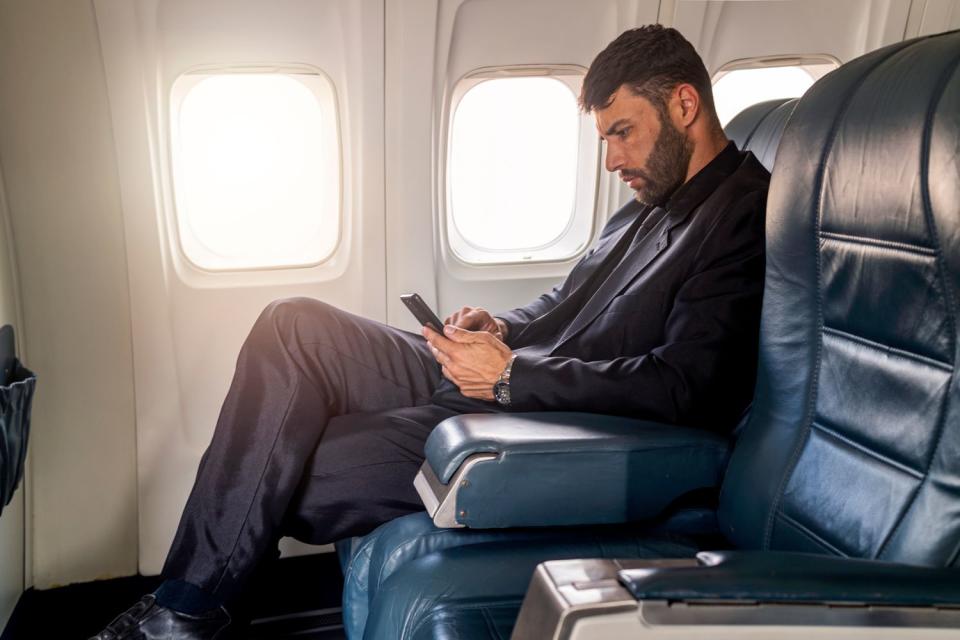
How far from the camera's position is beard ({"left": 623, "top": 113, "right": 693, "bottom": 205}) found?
84.4 inches

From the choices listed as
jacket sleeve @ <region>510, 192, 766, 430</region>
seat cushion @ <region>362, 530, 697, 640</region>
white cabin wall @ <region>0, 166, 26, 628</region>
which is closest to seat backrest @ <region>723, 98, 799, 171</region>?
jacket sleeve @ <region>510, 192, 766, 430</region>

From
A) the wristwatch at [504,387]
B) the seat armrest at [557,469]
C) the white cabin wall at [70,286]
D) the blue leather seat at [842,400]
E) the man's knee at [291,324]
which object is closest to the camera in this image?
the blue leather seat at [842,400]

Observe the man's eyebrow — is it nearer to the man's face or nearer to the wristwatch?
the man's face

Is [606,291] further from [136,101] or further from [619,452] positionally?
[136,101]

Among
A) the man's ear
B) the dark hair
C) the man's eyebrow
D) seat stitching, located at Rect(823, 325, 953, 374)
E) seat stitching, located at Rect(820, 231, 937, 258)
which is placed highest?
the dark hair

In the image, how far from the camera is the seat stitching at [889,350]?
124 centimetres

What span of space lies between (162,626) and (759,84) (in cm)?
290

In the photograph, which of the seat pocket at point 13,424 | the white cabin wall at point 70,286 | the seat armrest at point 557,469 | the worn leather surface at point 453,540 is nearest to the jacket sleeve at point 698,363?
the seat armrest at point 557,469

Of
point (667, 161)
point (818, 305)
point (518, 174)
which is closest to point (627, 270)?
point (667, 161)

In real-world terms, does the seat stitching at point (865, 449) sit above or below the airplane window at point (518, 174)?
below

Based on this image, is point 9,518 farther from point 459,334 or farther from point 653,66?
point 653,66

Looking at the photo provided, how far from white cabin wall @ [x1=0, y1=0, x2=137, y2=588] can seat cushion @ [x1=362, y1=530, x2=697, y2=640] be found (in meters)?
1.52

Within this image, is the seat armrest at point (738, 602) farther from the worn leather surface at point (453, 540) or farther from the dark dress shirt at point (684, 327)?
the dark dress shirt at point (684, 327)

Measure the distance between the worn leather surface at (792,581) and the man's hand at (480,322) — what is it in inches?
59.6
